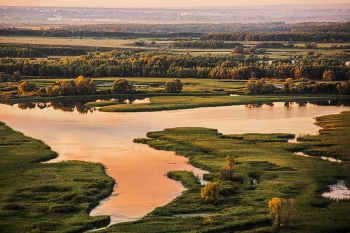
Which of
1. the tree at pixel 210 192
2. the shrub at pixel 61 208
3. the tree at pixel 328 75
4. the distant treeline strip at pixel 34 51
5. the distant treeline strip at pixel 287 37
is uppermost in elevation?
the distant treeline strip at pixel 287 37

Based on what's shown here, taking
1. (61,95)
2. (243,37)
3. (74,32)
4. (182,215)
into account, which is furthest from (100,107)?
(74,32)

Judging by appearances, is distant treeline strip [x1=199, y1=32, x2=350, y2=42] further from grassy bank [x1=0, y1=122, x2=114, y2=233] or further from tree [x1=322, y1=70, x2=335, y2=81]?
grassy bank [x1=0, y1=122, x2=114, y2=233]

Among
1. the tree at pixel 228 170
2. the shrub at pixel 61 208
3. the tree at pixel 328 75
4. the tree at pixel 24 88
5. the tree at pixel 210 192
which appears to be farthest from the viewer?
the tree at pixel 328 75

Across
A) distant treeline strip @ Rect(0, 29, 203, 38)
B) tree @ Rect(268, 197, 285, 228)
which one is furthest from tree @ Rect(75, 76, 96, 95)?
distant treeline strip @ Rect(0, 29, 203, 38)

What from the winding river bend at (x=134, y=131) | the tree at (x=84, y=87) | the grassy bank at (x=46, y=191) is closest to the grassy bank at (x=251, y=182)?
the winding river bend at (x=134, y=131)

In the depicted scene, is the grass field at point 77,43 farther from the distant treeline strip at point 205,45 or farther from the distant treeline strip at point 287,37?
the distant treeline strip at point 287,37

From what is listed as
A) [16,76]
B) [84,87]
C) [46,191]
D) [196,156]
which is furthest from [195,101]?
[46,191]

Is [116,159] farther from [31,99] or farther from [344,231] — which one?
[31,99]
